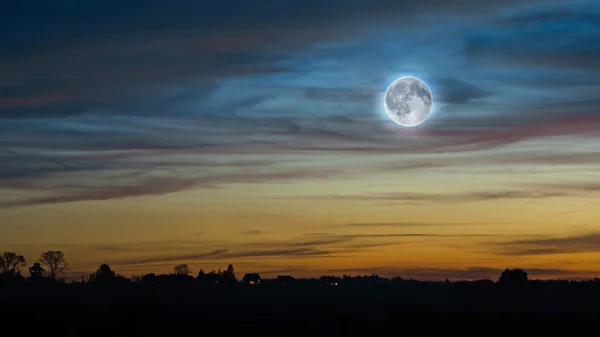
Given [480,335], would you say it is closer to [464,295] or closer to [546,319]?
[546,319]

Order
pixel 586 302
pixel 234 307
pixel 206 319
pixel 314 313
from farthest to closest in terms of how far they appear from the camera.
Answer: pixel 586 302 < pixel 234 307 < pixel 314 313 < pixel 206 319

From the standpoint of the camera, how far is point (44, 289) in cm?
15800

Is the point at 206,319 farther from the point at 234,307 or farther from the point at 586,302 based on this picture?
the point at 586,302

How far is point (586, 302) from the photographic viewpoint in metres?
150

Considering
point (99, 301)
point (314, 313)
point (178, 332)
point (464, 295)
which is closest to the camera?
point (178, 332)

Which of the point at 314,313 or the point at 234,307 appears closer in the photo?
the point at 314,313

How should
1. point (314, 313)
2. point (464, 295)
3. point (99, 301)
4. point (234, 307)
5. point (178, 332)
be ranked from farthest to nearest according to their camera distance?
1. point (464, 295)
2. point (99, 301)
3. point (234, 307)
4. point (314, 313)
5. point (178, 332)

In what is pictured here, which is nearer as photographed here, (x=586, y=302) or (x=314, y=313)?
(x=314, y=313)

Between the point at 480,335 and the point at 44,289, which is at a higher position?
the point at 44,289

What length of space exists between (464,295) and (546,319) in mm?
72762

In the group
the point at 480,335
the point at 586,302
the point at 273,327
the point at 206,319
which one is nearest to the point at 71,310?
the point at 206,319

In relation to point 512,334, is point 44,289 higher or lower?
higher

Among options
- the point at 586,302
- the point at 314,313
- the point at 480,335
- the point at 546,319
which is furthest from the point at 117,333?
the point at 586,302

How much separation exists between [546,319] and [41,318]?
168 ft
